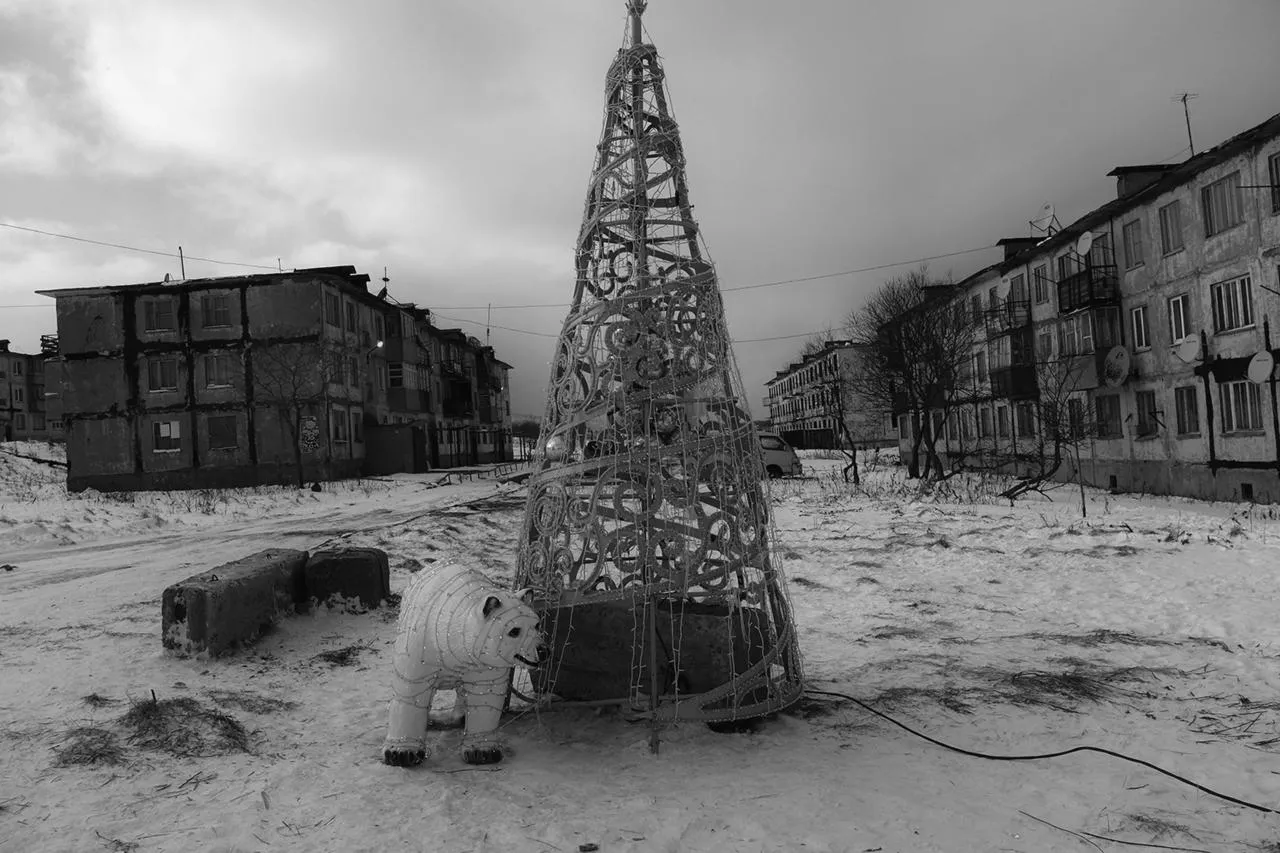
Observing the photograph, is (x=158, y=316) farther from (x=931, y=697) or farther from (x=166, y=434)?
(x=931, y=697)

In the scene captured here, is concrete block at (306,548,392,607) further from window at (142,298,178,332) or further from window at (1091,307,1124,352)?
window at (142,298,178,332)

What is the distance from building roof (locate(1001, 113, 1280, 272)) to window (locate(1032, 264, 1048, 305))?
0.73 m

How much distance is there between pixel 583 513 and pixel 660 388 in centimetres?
89

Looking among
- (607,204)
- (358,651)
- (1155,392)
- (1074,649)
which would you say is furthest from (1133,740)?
(1155,392)

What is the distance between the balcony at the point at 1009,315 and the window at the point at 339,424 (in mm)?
27373

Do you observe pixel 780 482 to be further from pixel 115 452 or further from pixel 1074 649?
pixel 115 452

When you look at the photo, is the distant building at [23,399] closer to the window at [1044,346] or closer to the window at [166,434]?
the window at [166,434]

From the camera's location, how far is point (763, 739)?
4.46 m

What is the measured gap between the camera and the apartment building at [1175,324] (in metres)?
17.4

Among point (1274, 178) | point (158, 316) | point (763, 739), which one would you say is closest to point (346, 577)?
point (763, 739)

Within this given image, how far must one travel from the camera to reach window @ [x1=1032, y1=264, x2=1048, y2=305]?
28.6 metres

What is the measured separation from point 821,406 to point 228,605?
77.2 meters

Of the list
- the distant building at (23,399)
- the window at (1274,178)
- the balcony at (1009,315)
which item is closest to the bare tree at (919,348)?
the balcony at (1009,315)

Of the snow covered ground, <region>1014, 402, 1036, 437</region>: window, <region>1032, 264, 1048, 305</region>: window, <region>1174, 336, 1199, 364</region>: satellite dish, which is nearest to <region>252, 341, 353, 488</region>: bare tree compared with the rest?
the snow covered ground
